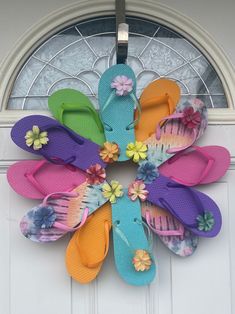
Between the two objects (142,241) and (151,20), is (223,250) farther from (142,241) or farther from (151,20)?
(151,20)

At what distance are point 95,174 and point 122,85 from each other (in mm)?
229

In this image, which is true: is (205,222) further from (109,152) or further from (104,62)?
(104,62)

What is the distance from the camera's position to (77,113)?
142 cm

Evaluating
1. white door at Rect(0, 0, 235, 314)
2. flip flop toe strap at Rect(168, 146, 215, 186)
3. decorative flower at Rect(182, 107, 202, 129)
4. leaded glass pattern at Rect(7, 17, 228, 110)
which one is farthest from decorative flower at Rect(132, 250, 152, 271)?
leaded glass pattern at Rect(7, 17, 228, 110)

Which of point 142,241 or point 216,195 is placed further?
point 216,195

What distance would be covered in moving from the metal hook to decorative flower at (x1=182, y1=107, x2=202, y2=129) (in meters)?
0.21

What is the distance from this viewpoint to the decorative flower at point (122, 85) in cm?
139

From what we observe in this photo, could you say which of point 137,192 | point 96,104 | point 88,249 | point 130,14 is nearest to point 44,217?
point 88,249

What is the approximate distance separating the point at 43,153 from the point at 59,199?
12 centimetres

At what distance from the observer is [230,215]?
4.92 feet

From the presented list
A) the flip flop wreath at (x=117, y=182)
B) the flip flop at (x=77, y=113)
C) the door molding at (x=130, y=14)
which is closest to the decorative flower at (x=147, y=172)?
the flip flop wreath at (x=117, y=182)

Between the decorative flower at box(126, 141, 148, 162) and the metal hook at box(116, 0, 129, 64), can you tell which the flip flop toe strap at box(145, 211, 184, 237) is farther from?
the metal hook at box(116, 0, 129, 64)

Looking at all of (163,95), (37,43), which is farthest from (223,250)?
(37,43)

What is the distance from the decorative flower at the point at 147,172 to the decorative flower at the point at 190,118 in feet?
0.44
